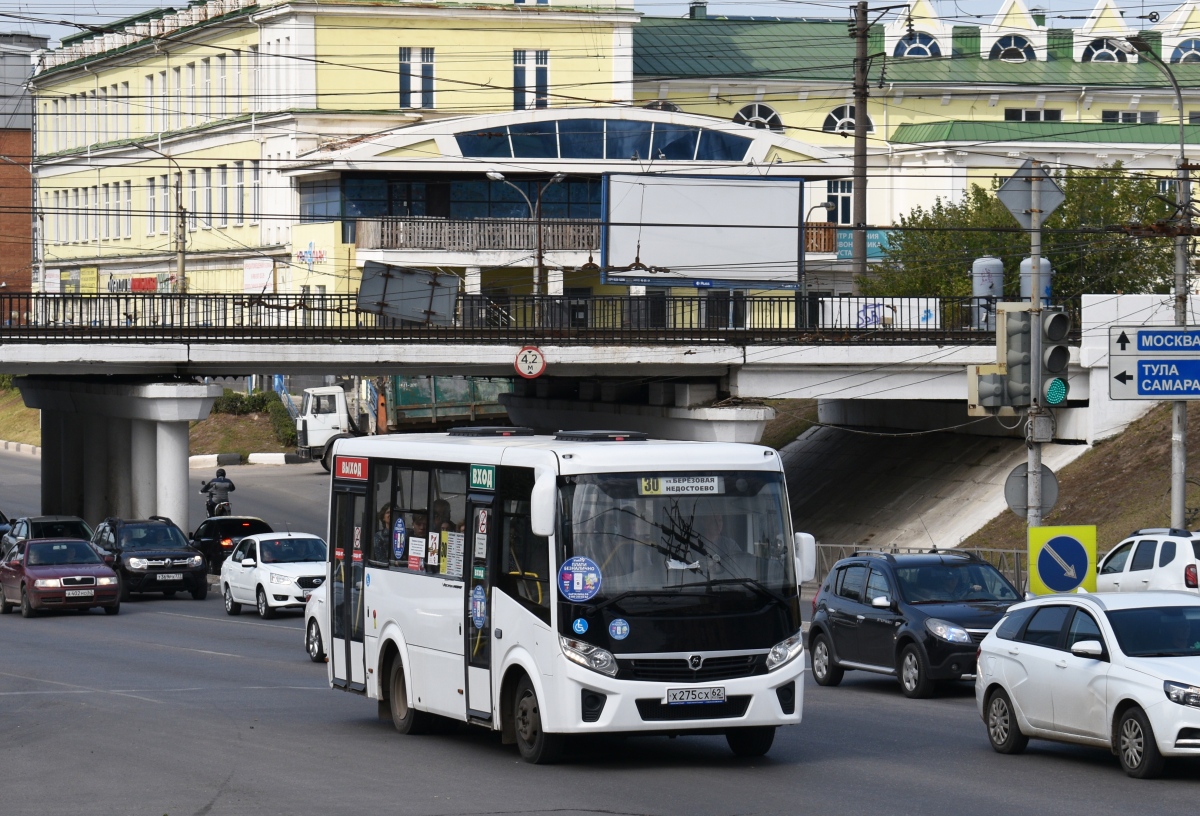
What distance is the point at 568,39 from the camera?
79.6m

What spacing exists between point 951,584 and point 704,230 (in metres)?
36.3

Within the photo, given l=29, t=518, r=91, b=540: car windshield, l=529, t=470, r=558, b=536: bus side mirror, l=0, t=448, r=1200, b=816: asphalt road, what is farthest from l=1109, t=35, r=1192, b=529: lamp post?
l=29, t=518, r=91, b=540: car windshield

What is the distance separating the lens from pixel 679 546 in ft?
47.4

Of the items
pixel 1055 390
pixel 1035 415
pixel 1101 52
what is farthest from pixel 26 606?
pixel 1101 52

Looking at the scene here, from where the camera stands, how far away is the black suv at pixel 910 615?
64.6 ft

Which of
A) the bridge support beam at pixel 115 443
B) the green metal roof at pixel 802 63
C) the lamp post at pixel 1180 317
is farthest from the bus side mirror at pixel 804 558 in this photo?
the green metal roof at pixel 802 63

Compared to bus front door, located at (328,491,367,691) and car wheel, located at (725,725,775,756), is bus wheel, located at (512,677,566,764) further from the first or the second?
bus front door, located at (328,491,367,691)

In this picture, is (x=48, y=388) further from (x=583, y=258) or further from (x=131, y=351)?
(x=583, y=258)

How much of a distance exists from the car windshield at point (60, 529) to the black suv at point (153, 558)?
217 cm

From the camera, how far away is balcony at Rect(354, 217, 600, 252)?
66688 mm

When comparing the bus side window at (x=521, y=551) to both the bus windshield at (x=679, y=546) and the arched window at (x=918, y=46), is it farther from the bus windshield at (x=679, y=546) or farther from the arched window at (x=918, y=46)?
the arched window at (x=918, y=46)

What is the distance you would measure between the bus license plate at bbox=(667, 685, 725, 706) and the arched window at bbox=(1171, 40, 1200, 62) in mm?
84196

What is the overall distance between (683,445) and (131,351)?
91.8 feet

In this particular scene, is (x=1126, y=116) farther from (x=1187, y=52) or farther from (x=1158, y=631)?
(x=1158, y=631)
